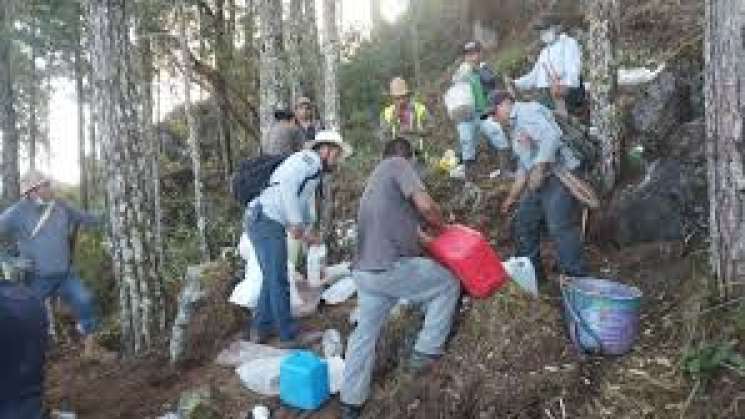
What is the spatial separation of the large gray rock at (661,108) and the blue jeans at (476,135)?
5.86ft

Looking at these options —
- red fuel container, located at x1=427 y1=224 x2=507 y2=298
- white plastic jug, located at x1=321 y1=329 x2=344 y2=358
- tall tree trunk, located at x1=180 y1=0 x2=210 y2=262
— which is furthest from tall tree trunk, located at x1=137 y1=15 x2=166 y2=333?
red fuel container, located at x1=427 y1=224 x2=507 y2=298

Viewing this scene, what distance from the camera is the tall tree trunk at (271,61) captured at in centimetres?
1061

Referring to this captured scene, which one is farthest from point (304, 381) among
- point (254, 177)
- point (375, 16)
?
point (375, 16)

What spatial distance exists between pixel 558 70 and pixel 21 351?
7408mm

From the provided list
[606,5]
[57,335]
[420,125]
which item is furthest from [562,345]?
[57,335]

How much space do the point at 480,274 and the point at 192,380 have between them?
10.1ft

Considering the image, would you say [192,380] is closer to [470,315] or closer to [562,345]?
[470,315]

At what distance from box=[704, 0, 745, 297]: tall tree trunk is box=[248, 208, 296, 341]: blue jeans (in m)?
3.56

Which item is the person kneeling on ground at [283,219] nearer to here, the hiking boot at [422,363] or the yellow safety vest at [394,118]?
the hiking boot at [422,363]

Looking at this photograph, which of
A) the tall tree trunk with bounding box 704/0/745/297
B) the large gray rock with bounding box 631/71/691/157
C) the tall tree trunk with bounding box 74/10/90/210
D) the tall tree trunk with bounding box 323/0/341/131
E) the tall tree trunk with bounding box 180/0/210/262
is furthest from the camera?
the tall tree trunk with bounding box 74/10/90/210

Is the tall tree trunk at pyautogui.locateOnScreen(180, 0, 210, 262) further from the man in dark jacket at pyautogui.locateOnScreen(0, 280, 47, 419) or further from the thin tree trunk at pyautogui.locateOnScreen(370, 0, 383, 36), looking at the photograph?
the man in dark jacket at pyautogui.locateOnScreen(0, 280, 47, 419)

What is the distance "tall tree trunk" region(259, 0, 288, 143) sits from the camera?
34.8 ft

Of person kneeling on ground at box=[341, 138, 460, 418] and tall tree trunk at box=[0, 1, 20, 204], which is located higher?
tall tree trunk at box=[0, 1, 20, 204]

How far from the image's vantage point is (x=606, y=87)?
896 cm
